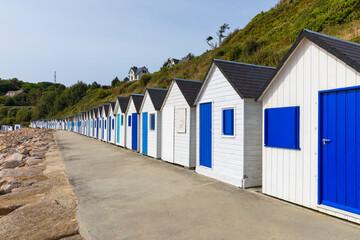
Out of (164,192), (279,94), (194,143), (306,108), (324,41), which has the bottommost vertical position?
(164,192)

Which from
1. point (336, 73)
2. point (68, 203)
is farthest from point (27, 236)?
point (336, 73)

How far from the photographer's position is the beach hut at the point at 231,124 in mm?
6820

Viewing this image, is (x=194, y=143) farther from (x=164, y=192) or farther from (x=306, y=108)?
(x=306, y=108)

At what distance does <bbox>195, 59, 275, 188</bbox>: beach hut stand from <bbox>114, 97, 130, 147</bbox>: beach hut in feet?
33.7

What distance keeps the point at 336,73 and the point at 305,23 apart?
78.3 ft

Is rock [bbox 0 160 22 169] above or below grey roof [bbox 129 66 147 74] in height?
below

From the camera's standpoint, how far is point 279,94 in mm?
5879

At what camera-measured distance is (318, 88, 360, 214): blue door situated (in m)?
4.28

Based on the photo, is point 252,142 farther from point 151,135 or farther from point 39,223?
point 151,135

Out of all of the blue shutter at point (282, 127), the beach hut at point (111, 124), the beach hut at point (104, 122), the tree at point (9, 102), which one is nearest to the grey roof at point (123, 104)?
the beach hut at point (111, 124)

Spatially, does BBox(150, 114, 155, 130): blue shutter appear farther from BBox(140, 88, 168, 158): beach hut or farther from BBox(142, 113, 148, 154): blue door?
BBox(142, 113, 148, 154): blue door

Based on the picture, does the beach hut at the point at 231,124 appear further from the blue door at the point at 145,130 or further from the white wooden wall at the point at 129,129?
the white wooden wall at the point at 129,129

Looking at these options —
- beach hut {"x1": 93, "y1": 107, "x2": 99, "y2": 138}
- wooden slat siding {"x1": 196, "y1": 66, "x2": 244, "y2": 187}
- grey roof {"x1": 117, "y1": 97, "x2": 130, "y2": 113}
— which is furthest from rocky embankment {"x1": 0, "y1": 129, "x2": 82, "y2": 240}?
beach hut {"x1": 93, "y1": 107, "x2": 99, "y2": 138}

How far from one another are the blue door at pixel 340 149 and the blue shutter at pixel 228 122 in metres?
2.70
